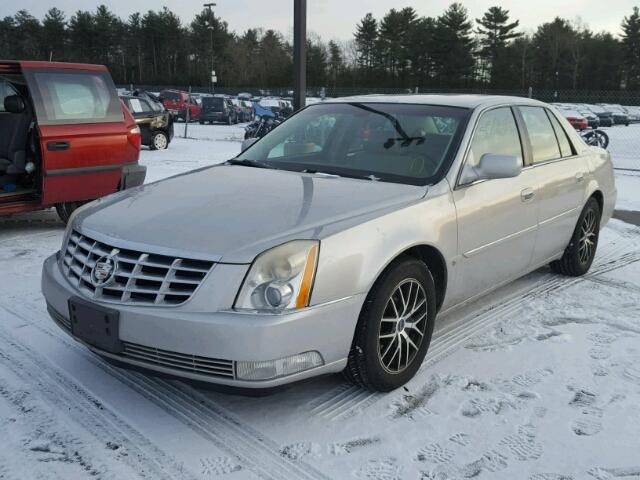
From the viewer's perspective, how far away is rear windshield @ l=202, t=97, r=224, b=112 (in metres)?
30.8

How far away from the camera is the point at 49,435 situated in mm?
2762

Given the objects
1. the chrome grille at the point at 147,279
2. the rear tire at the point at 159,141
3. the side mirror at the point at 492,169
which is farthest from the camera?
the rear tire at the point at 159,141

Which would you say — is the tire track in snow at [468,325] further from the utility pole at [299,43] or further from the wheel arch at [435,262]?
the utility pole at [299,43]

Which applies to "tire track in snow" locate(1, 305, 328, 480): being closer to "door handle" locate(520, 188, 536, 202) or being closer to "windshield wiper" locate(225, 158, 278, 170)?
"windshield wiper" locate(225, 158, 278, 170)

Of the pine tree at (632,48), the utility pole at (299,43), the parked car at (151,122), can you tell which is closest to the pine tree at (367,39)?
the pine tree at (632,48)

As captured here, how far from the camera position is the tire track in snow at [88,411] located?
2.57 meters

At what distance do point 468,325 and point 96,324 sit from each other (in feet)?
8.11

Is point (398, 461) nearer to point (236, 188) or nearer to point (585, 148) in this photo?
point (236, 188)

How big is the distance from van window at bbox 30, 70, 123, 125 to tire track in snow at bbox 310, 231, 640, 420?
4369mm

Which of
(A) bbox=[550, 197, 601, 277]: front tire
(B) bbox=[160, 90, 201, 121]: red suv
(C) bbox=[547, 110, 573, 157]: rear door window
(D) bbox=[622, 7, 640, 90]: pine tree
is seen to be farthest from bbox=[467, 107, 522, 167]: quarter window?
(D) bbox=[622, 7, 640, 90]: pine tree

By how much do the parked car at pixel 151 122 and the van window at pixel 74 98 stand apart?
9.91 meters

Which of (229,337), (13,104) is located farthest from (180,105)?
(229,337)

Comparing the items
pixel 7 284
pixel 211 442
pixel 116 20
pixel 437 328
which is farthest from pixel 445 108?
pixel 116 20

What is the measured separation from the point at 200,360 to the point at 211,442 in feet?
1.31
